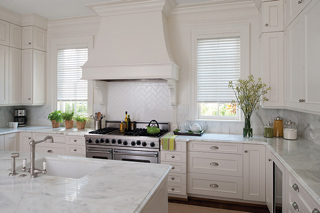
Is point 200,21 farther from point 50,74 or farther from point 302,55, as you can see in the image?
point 50,74

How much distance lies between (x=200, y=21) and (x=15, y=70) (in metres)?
3.58

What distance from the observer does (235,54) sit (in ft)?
12.2

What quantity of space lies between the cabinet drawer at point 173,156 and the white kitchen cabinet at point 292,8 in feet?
7.34

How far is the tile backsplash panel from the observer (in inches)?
157

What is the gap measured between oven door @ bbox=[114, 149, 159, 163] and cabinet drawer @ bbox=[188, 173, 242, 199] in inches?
23.3

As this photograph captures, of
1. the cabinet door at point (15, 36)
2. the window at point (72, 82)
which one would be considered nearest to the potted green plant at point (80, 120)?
the window at point (72, 82)

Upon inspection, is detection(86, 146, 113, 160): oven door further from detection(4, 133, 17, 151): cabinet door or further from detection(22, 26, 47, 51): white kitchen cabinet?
detection(22, 26, 47, 51): white kitchen cabinet

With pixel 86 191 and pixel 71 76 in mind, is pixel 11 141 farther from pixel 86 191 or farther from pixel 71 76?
pixel 86 191

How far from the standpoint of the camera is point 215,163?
321 centimetres

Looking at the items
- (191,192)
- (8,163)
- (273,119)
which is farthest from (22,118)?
(273,119)

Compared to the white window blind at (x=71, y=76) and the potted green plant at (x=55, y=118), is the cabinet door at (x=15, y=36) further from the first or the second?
the potted green plant at (x=55, y=118)

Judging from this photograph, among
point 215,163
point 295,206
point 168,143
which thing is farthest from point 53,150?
point 295,206

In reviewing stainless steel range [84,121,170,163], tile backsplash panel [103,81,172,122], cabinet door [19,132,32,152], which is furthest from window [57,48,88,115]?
stainless steel range [84,121,170,163]

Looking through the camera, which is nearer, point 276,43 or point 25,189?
point 25,189
